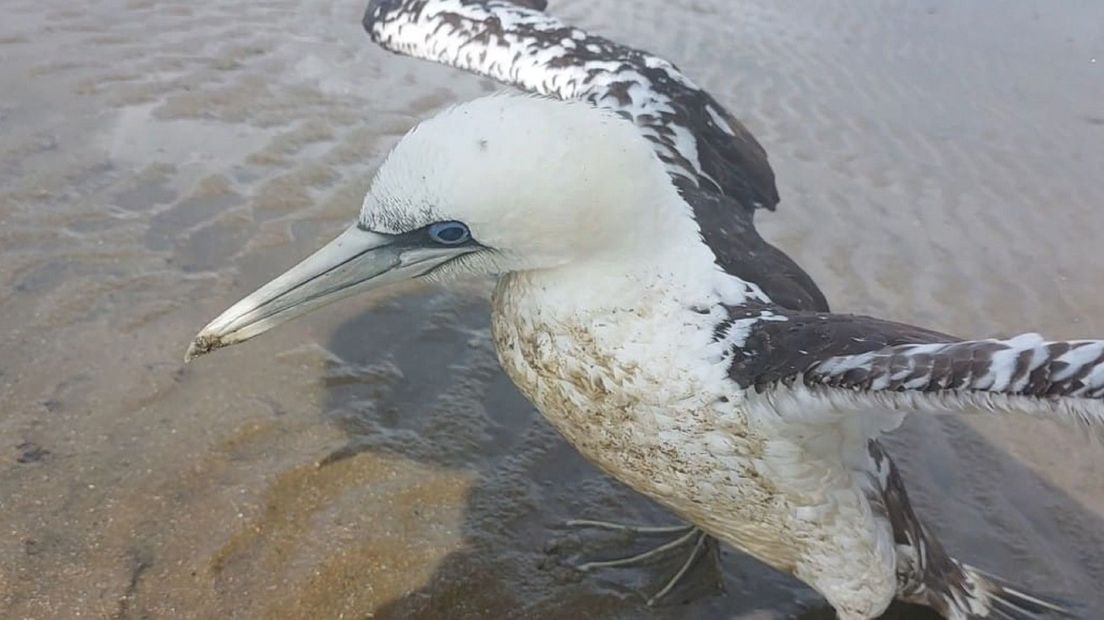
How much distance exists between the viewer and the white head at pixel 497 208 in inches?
93.2

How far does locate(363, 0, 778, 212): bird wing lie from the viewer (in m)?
4.07

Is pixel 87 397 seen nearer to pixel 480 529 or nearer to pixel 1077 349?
pixel 480 529

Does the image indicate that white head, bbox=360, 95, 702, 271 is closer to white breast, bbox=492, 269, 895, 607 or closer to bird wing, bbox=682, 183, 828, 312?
white breast, bbox=492, 269, 895, 607

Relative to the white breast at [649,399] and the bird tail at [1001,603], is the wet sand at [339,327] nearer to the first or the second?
the bird tail at [1001,603]

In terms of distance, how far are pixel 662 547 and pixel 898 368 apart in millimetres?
1601

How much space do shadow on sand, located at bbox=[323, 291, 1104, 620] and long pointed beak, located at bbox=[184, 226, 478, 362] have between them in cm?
102

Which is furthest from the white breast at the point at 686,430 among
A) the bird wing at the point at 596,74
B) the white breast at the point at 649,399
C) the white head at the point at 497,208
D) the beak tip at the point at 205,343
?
the bird wing at the point at 596,74

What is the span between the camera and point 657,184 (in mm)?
2613

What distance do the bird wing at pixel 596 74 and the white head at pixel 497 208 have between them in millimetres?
1067

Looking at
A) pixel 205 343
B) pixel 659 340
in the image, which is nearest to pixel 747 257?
pixel 659 340

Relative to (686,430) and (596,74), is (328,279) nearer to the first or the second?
(686,430)

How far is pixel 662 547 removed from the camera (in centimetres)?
350

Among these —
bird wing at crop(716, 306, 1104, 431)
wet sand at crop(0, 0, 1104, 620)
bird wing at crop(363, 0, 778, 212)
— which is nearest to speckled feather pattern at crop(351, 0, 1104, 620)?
bird wing at crop(716, 306, 1104, 431)

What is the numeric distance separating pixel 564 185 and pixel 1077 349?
1155 mm
